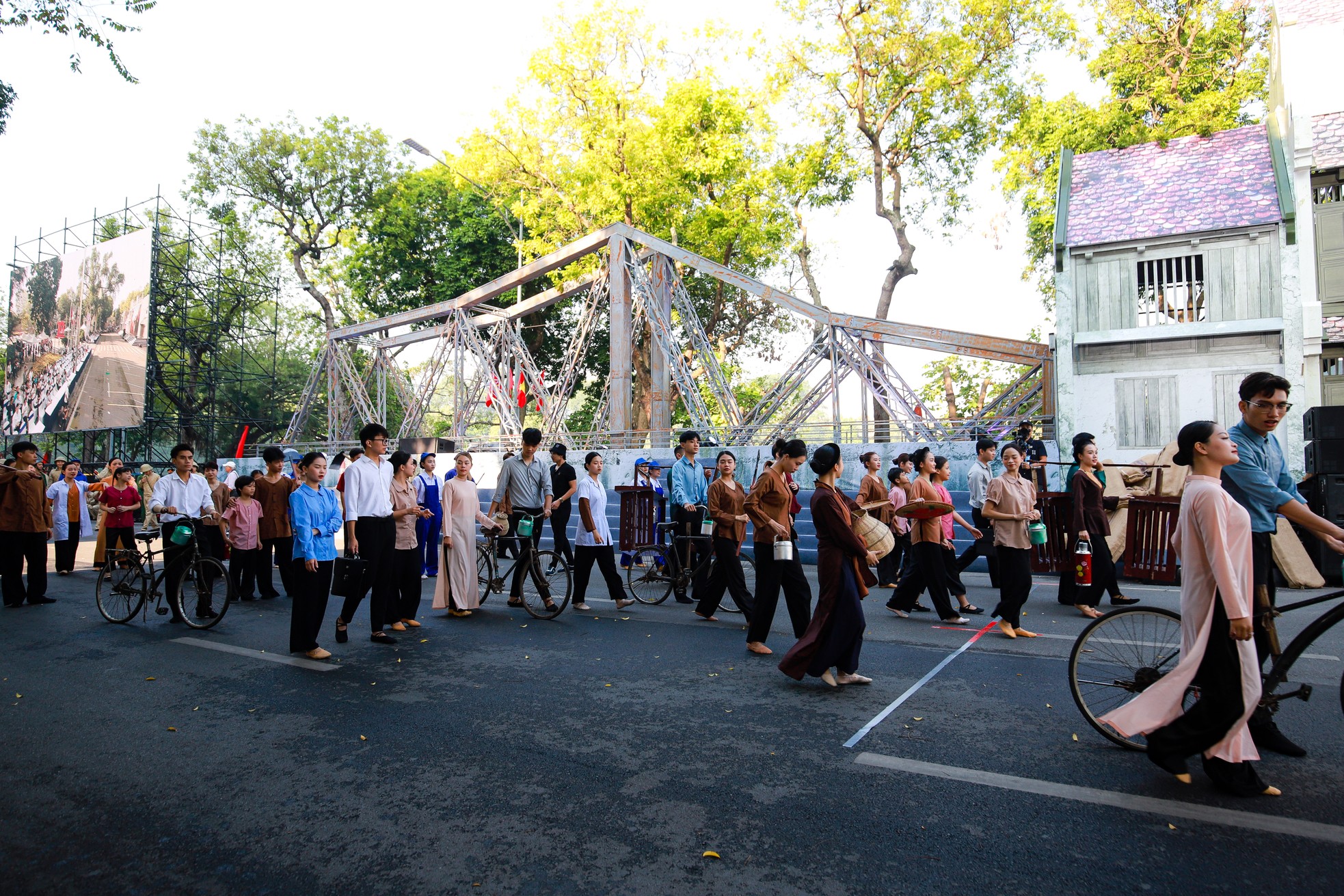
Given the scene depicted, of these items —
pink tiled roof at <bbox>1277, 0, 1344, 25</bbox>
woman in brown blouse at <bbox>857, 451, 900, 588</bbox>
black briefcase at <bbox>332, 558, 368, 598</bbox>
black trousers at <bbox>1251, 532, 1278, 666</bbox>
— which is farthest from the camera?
pink tiled roof at <bbox>1277, 0, 1344, 25</bbox>

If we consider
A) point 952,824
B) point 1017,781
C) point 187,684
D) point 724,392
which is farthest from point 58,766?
point 724,392

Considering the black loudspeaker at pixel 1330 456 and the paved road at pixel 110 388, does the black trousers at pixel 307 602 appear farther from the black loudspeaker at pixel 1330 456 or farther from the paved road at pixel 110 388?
the paved road at pixel 110 388

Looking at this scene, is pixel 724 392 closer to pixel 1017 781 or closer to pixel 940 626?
pixel 940 626

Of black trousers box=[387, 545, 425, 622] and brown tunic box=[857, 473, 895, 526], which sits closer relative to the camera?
black trousers box=[387, 545, 425, 622]

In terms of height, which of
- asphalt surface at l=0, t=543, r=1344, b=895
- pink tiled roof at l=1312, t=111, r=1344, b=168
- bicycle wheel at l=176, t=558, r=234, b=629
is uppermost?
pink tiled roof at l=1312, t=111, r=1344, b=168

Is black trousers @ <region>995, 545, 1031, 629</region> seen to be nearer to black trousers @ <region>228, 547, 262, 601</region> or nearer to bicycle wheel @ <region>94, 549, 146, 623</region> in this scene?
bicycle wheel @ <region>94, 549, 146, 623</region>

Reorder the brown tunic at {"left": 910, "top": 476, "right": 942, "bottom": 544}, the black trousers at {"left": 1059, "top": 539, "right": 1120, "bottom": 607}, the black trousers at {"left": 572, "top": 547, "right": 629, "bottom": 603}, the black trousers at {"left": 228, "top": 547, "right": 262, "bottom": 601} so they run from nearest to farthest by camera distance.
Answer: the black trousers at {"left": 1059, "top": 539, "right": 1120, "bottom": 607}, the brown tunic at {"left": 910, "top": 476, "right": 942, "bottom": 544}, the black trousers at {"left": 572, "top": 547, "right": 629, "bottom": 603}, the black trousers at {"left": 228, "top": 547, "right": 262, "bottom": 601}

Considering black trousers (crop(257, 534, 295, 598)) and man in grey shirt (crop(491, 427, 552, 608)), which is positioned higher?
man in grey shirt (crop(491, 427, 552, 608))

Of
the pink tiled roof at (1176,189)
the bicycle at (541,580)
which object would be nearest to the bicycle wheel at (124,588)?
the bicycle at (541,580)

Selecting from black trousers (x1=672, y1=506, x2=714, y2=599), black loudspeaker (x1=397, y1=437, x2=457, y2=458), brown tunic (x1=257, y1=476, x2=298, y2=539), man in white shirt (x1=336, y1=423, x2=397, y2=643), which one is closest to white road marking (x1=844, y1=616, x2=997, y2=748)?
black trousers (x1=672, y1=506, x2=714, y2=599)

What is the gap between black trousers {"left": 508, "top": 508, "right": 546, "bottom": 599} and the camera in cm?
850

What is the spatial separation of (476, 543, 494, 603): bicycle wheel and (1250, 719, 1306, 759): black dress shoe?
705 cm

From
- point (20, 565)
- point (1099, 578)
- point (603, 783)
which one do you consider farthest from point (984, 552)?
point (20, 565)

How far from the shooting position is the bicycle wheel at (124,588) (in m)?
8.21
